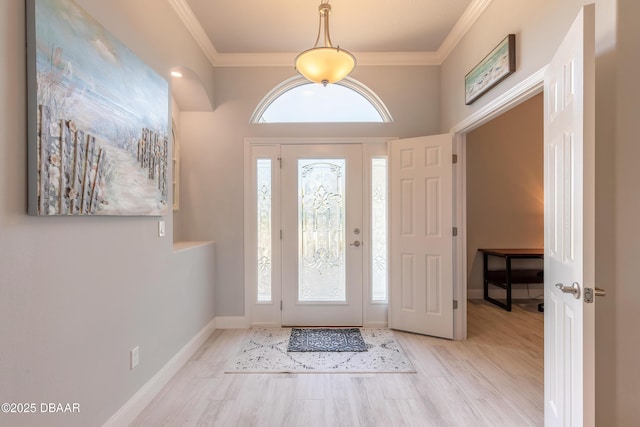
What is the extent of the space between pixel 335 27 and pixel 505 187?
3.43 m

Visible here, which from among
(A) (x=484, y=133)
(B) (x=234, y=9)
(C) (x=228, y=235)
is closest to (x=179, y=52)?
(B) (x=234, y=9)

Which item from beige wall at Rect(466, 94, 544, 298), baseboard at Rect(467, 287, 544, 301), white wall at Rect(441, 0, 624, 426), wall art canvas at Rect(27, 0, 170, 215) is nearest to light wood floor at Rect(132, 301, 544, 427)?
white wall at Rect(441, 0, 624, 426)

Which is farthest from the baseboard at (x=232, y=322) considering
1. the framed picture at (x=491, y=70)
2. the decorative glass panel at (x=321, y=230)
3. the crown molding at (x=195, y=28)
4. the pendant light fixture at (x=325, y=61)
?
the framed picture at (x=491, y=70)

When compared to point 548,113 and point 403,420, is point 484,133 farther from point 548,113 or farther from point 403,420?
point 403,420

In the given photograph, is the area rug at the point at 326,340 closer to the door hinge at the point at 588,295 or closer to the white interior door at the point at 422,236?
the white interior door at the point at 422,236

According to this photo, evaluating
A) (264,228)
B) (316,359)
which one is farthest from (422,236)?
(264,228)

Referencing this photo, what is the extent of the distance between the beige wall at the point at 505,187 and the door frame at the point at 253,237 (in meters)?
1.97

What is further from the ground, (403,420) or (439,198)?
(439,198)

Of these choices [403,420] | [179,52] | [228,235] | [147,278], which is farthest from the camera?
[228,235]

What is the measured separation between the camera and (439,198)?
3.10 m

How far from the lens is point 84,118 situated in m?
1.45

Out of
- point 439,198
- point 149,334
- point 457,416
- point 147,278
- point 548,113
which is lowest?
point 457,416

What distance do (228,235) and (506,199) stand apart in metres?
3.99

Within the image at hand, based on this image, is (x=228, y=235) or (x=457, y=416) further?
(x=228, y=235)
